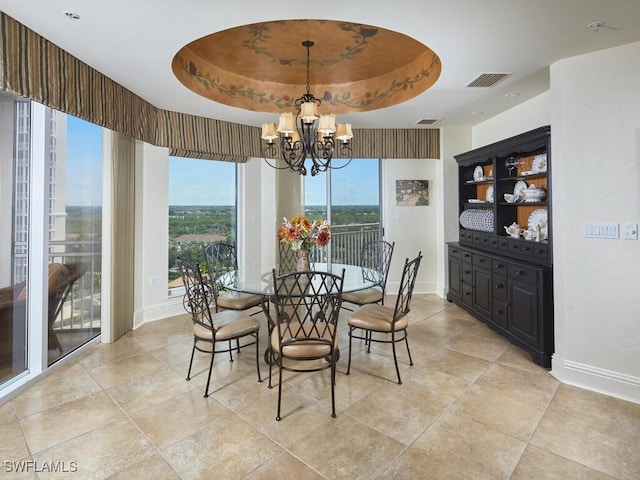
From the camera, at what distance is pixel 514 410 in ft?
7.54

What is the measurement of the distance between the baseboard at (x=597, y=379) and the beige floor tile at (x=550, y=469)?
3.40ft

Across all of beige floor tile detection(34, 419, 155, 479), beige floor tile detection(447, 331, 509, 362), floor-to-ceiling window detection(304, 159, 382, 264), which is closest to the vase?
beige floor tile detection(447, 331, 509, 362)

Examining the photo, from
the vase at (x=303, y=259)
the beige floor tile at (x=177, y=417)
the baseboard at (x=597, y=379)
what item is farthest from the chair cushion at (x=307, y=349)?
the baseboard at (x=597, y=379)

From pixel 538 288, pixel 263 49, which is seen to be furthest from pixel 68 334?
pixel 538 288

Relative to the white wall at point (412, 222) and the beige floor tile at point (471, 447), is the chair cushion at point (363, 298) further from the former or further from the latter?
the white wall at point (412, 222)

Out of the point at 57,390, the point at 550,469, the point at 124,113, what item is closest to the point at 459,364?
the point at 550,469

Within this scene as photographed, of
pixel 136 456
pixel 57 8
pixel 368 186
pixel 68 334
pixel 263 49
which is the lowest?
pixel 136 456

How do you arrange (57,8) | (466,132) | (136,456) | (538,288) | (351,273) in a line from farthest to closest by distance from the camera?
(466,132), (351,273), (538,288), (57,8), (136,456)

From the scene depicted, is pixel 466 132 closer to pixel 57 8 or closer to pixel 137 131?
pixel 137 131

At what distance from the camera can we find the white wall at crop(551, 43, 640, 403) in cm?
244

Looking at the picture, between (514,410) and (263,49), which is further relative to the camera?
(263,49)

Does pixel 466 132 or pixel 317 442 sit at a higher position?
pixel 466 132

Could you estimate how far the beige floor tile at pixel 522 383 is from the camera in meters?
2.48

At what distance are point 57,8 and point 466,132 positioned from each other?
4896mm
